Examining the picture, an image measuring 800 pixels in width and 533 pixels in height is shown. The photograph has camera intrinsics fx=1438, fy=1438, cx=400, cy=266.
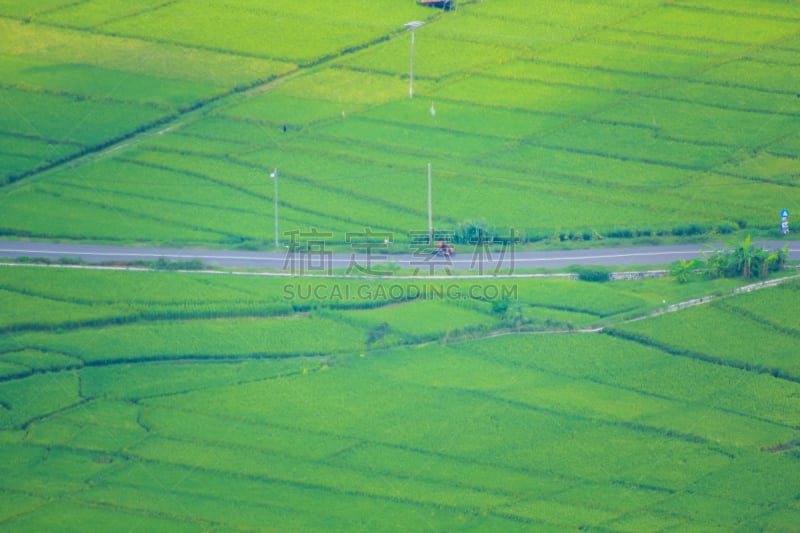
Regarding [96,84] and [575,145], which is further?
[96,84]

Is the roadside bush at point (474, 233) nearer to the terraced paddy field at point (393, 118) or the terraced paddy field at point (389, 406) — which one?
the terraced paddy field at point (393, 118)

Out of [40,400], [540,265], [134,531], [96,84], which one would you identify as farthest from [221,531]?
[96,84]

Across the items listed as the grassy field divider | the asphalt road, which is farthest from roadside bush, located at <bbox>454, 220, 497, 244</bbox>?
the grassy field divider

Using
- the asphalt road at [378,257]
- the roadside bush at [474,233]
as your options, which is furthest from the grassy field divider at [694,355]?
the roadside bush at [474,233]

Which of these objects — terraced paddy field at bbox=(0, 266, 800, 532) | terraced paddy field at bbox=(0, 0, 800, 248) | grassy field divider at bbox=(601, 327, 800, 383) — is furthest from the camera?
terraced paddy field at bbox=(0, 0, 800, 248)

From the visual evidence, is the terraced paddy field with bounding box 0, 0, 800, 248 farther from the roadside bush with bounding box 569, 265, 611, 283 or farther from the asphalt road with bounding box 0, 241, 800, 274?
the roadside bush with bounding box 569, 265, 611, 283

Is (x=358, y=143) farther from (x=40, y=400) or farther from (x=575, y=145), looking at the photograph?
(x=40, y=400)

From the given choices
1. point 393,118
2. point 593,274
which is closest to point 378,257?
point 593,274
